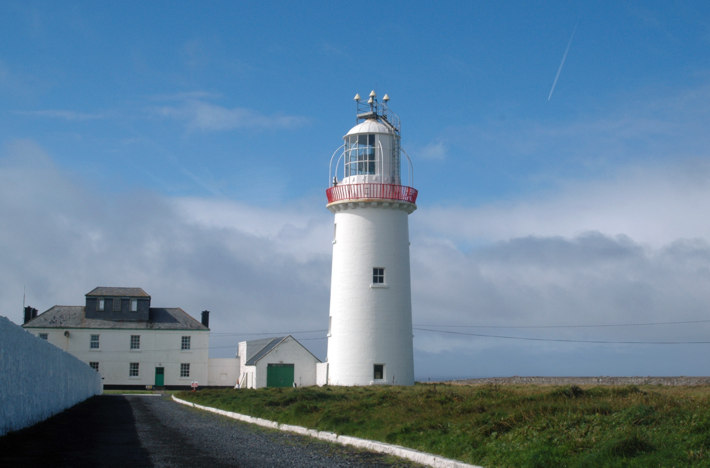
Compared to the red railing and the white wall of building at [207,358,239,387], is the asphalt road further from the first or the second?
the white wall of building at [207,358,239,387]

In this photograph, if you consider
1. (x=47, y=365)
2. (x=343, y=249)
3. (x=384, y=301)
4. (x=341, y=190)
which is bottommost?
(x=47, y=365)

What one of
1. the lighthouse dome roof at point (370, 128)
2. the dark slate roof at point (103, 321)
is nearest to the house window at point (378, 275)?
the lighthouse dome roof at point (370, 128)

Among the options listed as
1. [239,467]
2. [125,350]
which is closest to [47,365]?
[239,467]

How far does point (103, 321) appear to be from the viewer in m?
59.2

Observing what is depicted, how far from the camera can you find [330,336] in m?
32.3

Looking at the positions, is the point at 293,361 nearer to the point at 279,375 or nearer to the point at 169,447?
the point at 279,375

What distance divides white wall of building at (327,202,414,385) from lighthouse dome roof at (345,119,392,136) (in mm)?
3617

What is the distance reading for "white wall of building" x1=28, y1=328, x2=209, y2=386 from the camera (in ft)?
190

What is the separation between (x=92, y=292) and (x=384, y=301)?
36.7m

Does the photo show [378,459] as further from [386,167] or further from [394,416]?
[386,167]

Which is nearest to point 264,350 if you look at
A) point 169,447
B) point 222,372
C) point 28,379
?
point 222,372

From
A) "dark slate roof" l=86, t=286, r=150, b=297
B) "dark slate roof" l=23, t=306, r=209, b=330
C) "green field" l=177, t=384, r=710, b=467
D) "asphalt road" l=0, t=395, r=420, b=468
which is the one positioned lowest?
"asphalt road" l=0, t=395, r=420, b=468

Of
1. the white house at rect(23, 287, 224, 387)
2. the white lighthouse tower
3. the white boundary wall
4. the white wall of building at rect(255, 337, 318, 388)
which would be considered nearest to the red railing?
the white lighthouse tower

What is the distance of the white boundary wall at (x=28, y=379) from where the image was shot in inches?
558
